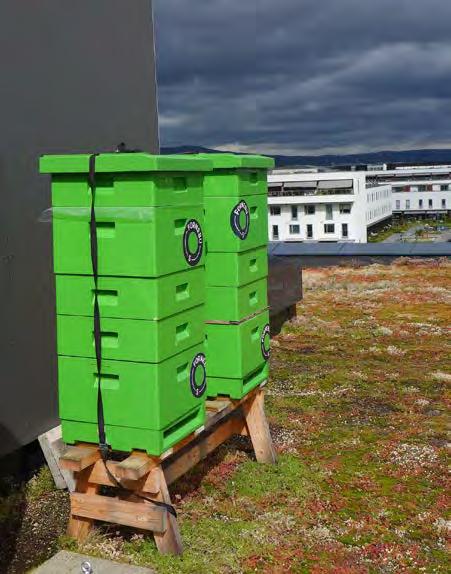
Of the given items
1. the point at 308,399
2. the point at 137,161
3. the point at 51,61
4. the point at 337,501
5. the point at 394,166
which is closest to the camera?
the point at 137,161

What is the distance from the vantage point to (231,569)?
553 centimetres

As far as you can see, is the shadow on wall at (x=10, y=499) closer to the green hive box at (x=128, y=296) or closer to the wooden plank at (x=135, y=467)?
the wooden plank at (x=135, y=467)

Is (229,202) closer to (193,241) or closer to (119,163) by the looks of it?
(193,241)

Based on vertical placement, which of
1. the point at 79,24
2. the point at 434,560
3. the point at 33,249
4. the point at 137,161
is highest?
the point at 79,24

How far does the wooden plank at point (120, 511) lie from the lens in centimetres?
547

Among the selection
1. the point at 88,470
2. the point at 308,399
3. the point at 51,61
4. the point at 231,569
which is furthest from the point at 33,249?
the point at 308,399

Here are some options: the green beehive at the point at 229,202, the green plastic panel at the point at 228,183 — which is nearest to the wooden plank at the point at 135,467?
the green beehive at the point at 229,202

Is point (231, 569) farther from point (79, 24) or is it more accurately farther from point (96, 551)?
point (79, 24)

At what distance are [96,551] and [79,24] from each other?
5.54 metres

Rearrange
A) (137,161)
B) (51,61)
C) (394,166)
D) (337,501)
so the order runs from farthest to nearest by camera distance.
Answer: (394,166) → (51,61) → (337,501) → (137,161)

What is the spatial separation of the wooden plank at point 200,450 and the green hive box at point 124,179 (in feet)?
7.92

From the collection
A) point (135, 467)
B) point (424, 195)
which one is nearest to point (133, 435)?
point (135, 467)

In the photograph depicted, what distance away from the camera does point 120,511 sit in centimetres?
559

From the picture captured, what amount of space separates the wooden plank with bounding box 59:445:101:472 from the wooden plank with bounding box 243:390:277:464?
2220mm
